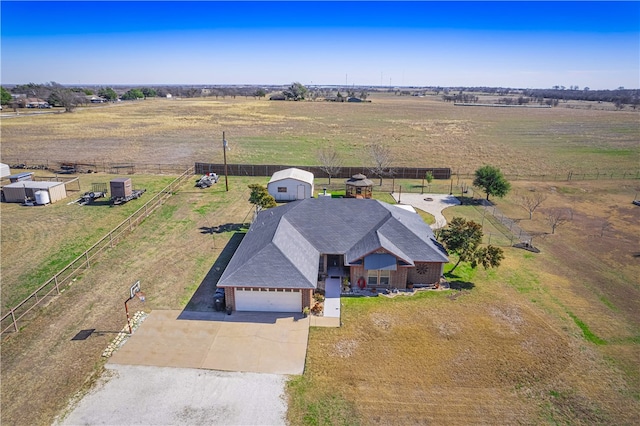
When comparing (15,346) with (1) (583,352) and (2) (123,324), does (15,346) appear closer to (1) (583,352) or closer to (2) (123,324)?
(2) (123,324)

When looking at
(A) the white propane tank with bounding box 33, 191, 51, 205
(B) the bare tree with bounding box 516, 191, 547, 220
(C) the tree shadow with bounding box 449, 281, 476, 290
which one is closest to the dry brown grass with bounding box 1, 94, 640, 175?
(B) the bare tree with bounding box 516, 191, 547, 220

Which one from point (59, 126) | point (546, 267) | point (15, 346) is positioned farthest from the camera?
point (59, 126)

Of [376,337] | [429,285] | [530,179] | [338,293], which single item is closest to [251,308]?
[338,293]

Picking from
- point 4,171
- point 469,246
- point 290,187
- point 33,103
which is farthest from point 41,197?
point 33,103

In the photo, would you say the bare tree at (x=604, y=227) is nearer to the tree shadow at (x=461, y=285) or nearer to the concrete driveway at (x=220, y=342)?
the tree shadow at (x=461, y=285)

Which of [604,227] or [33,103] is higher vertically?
[33,103]

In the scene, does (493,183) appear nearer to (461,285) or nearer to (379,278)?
(461,285)

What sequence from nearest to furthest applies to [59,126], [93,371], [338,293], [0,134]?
[93,371] → [338,293] → [0,134] → [59,126]
